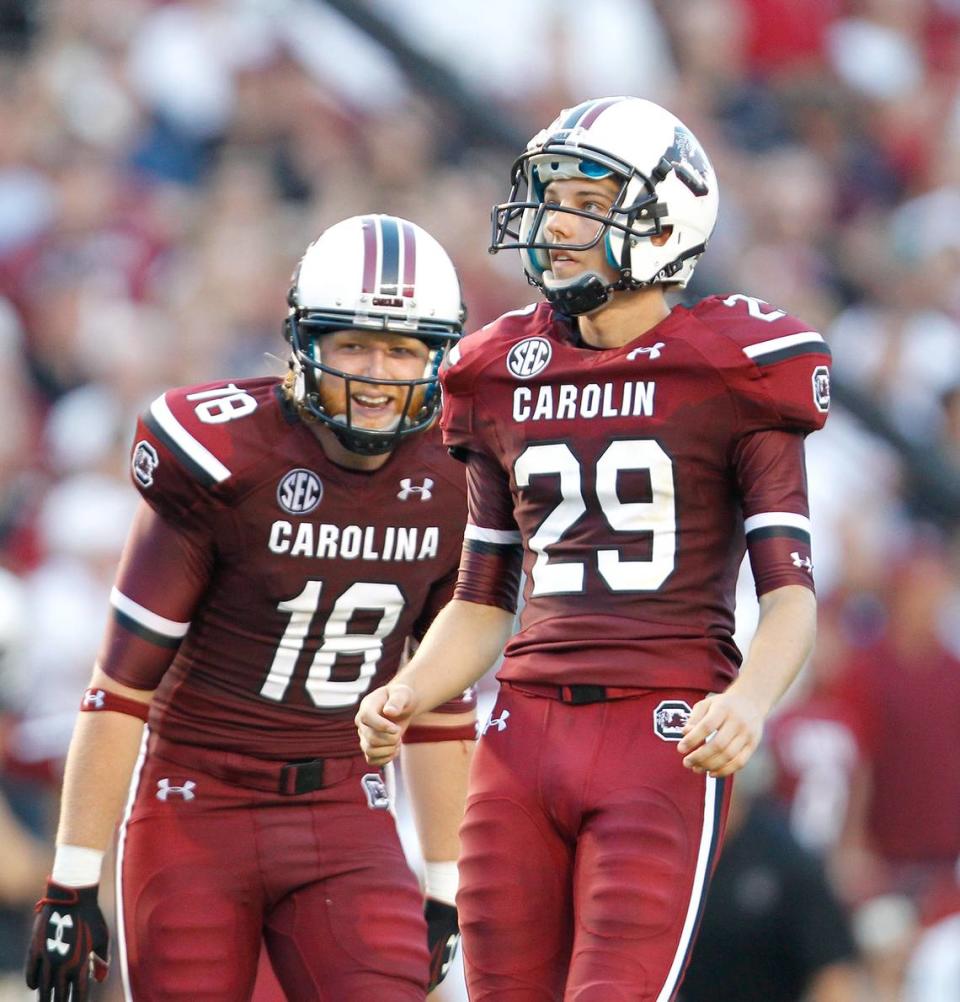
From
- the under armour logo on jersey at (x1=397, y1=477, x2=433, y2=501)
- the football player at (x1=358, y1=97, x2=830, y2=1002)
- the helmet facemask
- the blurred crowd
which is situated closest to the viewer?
the football player at (x1=358, y1=97, x2=830, y2=1002)

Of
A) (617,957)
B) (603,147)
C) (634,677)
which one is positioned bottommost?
(617,957)


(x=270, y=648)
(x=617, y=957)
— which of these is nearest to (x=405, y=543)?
(x=270, y=648)

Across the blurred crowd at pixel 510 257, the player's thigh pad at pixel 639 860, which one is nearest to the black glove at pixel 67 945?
the player's thigh pad at pixel 639 860

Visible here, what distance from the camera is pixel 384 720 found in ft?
12.1

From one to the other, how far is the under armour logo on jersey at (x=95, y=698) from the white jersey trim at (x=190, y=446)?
49 cm

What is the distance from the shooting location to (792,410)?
3715 mm

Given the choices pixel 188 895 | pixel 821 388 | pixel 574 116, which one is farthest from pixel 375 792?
pixel 574 116

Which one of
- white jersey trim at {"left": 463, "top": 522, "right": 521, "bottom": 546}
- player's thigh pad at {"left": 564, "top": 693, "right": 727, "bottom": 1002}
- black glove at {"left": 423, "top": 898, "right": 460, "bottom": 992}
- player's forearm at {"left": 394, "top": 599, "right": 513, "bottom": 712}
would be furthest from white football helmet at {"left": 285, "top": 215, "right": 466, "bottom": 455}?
black glove at {"left": 423, "top": 898, "right": 460, "bottom": 992}

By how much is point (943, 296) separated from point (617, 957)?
6.34 m

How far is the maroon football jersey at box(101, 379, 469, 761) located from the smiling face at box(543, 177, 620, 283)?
2.39 ft

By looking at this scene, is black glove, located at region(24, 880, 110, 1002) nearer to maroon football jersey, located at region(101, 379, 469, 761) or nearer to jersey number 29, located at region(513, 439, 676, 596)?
maroon football jersey, located at region(101, 379, 469, 761)

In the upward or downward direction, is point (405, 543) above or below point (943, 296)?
below

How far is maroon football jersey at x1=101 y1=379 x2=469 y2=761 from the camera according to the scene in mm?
4293

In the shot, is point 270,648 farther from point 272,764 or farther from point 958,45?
point 958,45
